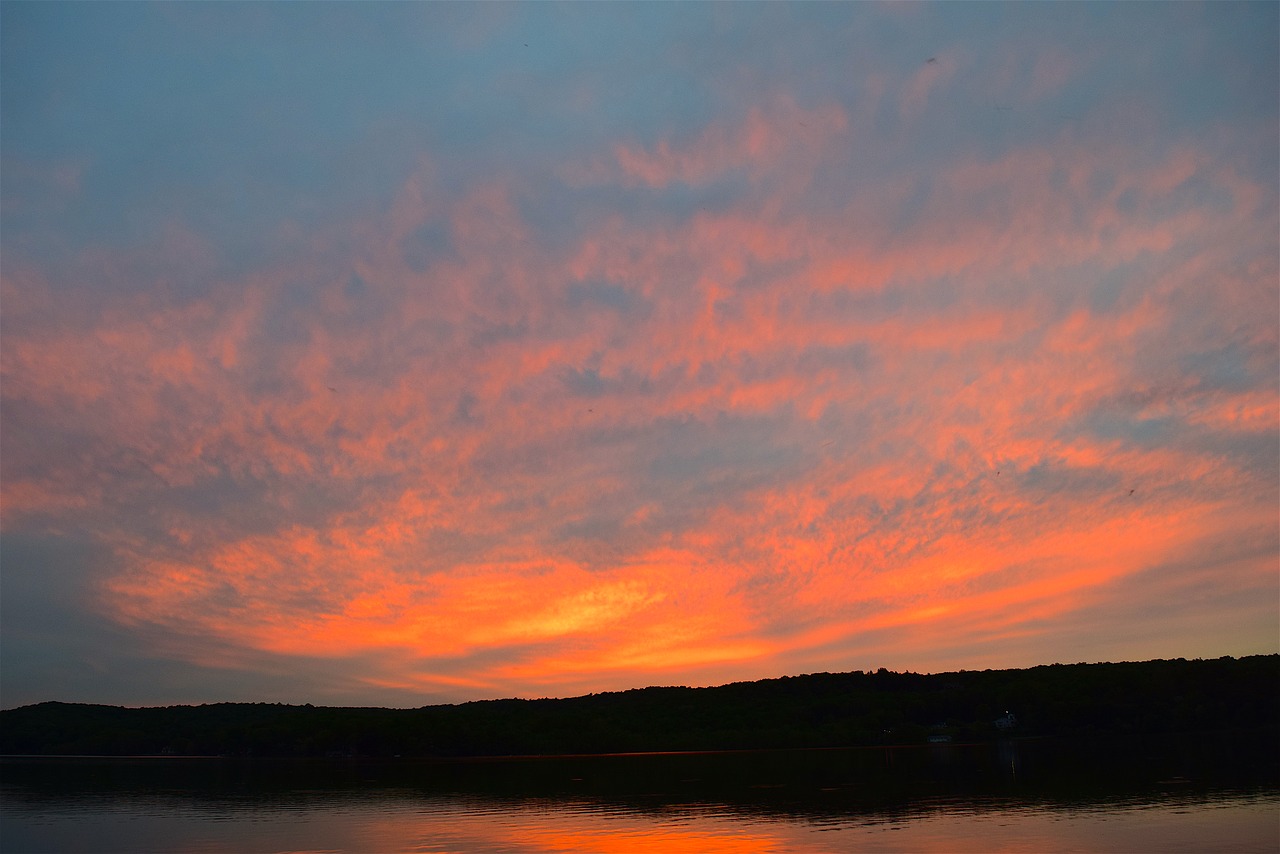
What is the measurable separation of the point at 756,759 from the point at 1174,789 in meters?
83.6

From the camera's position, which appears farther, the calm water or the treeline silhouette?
the treeline silhouette

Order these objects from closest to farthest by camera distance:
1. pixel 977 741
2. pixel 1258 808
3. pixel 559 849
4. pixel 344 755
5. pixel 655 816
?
pixel 559 849 < pixel 1258 808 < pixel 655 816 < pixel 977 741 < pixel 344 755

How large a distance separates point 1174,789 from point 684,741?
4747 inches

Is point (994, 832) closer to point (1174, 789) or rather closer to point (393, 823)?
point (1174, 789)

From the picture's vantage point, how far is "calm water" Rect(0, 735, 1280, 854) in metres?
50.8

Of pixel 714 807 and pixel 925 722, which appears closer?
pixel 714 807

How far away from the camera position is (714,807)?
71.5 meters

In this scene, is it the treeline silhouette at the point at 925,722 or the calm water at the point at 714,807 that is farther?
the treeline silhouette at the point at 925,722

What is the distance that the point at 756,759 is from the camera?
146 metres

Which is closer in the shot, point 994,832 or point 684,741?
point 994,832

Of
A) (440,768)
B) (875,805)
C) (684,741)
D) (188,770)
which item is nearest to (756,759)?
(684,741)

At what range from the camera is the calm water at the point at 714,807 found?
167ft

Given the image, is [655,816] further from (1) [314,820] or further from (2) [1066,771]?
(2) [1066,771]

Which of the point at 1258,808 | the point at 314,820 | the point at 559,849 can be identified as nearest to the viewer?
the point at 559,849
